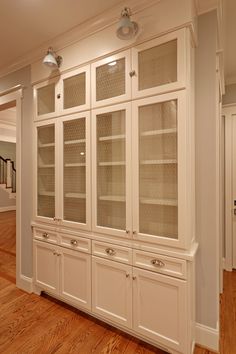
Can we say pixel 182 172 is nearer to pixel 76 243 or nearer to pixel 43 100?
pixel 76 243

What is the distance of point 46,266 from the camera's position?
2.37m

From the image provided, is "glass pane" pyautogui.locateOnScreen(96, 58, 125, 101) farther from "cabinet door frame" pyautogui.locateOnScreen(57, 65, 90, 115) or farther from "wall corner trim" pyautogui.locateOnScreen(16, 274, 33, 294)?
"wall corner trim" pyautogui.locateOnScreen(16, 274, 33, 294)

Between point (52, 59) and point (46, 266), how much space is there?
2133mm

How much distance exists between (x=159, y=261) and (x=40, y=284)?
60.0 inches

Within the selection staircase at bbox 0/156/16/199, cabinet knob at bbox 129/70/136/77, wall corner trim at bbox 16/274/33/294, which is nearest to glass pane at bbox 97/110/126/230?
cabinet knob at bbox 129/70/136/77

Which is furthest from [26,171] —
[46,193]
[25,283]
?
[25,283]

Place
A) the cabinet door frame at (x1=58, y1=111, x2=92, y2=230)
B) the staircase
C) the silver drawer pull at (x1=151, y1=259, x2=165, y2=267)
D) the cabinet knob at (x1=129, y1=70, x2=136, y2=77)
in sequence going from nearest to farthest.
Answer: the silver drawer pull at (x1=151, y1=259, x2=165, y2=267) → the cabinet knob at (x1=129, y1=70, x2=136, y2=77) → the cabinet door frame at (x1=58, y1=111, x2=92, y2=230) → the staircase

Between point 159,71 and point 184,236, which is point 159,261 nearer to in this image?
point 184,236

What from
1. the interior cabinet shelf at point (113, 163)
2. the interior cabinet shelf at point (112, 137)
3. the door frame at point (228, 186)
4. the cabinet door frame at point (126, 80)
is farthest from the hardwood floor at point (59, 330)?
the cabinet door frame at point (126, 80)

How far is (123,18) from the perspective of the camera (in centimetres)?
152

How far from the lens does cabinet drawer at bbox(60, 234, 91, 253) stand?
2.03 m

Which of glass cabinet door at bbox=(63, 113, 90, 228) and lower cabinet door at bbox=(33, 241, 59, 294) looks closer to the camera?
glass cabinet door at bbox=(63, 113, 90, 228)

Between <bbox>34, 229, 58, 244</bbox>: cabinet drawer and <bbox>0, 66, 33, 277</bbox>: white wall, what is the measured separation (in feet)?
0.53

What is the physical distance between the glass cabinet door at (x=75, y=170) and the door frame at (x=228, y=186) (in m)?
2.23
